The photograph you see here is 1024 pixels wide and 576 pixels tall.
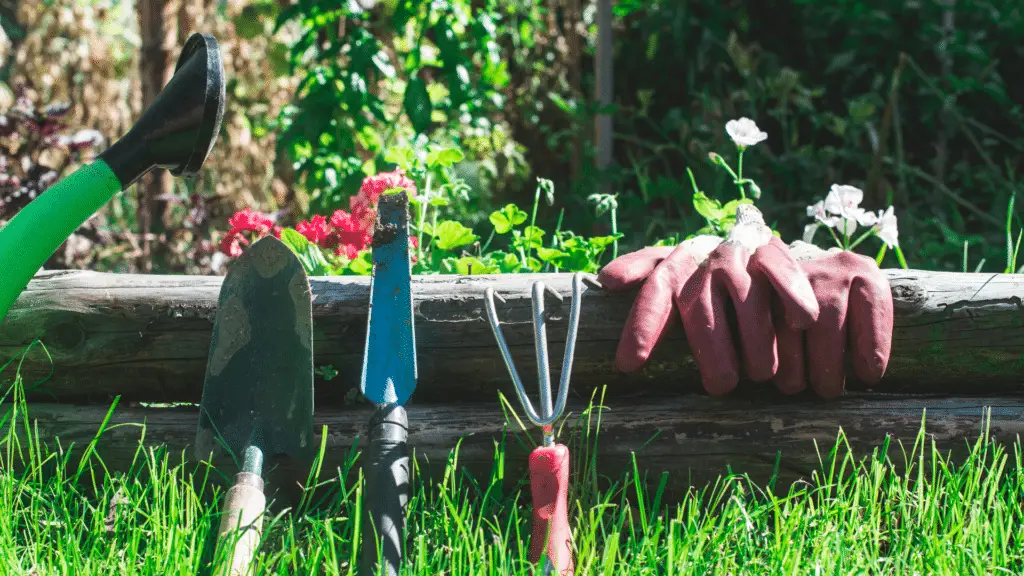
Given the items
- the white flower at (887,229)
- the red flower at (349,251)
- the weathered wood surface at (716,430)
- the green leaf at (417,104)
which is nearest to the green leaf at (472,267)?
the red flower at (349,251)

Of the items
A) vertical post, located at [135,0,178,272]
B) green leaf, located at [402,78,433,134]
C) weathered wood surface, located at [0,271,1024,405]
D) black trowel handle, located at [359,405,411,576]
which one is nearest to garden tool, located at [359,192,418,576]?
black trowel handle, located at [359,405,411,576]

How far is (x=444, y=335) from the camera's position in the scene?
1.54 m

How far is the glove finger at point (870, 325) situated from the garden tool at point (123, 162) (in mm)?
993

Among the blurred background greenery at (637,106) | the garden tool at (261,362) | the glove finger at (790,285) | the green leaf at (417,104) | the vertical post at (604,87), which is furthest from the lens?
the vertical post at (604,87)

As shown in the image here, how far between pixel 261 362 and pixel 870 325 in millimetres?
977

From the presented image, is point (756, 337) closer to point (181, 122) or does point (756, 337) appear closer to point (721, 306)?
point (721, 306)

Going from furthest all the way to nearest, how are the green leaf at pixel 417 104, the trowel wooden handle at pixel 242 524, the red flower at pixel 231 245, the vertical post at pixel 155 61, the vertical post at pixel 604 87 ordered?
the vertical post at pixel 604 87 → the vertical post at pixel 155 61 → the green leaf at pixel 417 104 → the red flower at pixel 231 245 → the trowel wooden handle at pixel 242 524

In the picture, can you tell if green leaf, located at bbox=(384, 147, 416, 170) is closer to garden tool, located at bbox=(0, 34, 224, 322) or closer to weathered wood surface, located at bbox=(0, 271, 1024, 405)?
→ weathered wood surface, located at bbox=(0, 271, 1024, 405)

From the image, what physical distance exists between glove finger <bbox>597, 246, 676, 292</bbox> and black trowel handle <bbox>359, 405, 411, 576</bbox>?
0.42m

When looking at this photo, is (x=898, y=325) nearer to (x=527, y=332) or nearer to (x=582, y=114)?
(x=527, y=332)

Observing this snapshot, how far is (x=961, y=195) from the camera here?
3750 millimetres

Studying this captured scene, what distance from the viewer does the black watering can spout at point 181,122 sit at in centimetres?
123

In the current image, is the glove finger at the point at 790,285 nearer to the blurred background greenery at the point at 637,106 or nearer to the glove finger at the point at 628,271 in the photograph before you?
the glove finger at the point at 628,271

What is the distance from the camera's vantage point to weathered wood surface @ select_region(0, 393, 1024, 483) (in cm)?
146
